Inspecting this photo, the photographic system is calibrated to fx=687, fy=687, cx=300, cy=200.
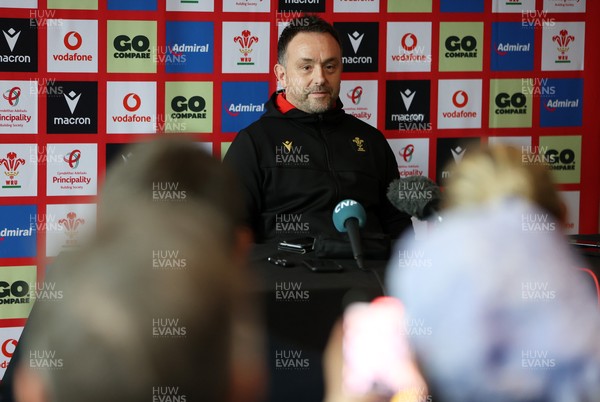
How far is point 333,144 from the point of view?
9.70 feet

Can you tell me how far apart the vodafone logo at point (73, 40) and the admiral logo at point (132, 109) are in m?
0.34

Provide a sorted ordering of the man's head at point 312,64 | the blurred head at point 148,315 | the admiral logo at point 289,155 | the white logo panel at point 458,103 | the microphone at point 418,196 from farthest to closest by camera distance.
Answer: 1. the white logo panel at point 458,103
2. the man's head at point 312,64
3. the admiral logo at point 289,155
4. the microphone at point 418,196
5. the blurred head at point 148,315

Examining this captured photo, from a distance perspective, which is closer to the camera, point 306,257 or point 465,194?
point 465,194

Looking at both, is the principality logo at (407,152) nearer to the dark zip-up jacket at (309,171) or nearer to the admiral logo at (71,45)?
the dark zip-up jacket at (309,171)

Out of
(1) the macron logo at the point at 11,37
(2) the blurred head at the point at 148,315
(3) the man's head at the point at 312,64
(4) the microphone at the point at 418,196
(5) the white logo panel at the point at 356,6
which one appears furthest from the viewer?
(5) the white logo panel at the point at 356,6

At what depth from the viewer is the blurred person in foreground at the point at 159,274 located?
0.57 meters

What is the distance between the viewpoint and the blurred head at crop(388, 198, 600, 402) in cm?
103

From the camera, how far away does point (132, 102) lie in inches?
137

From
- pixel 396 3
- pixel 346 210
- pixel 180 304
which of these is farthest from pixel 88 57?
pixel 180 304

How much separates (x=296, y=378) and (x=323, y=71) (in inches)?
76.6

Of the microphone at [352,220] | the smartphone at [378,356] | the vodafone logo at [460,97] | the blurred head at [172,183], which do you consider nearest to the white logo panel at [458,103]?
the vodafone logo at [460,97]

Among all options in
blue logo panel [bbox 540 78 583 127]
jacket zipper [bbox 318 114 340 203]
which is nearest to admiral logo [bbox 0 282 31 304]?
jacket zipper [bbox 318 114 340 203]

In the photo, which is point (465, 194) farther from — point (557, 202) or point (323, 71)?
point (323, 71)

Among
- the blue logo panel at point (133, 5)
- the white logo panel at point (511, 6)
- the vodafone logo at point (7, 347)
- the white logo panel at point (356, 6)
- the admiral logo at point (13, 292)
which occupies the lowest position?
the vodafone logo at point (7, 347)
